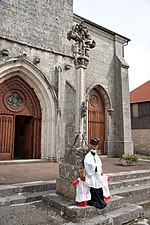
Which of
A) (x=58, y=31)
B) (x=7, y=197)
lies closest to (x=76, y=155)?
(x=7, y=197)

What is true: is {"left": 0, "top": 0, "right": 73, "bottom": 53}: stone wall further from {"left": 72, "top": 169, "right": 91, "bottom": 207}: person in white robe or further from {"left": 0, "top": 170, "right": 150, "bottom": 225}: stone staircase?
{"left": 72, "top": 169, "right": 91, "bottom": 207}: person in white robe

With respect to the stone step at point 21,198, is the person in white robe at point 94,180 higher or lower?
higher

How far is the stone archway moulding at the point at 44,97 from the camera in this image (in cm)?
923

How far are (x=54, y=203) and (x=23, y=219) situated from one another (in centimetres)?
64

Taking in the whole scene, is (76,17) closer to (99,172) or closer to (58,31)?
(58,31)

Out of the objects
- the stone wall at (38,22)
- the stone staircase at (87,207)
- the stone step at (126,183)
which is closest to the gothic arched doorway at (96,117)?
the stone wall at (38,22)

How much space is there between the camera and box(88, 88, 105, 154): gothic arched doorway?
493 inches

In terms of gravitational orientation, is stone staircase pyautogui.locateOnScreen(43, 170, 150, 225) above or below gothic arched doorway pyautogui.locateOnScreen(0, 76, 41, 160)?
below

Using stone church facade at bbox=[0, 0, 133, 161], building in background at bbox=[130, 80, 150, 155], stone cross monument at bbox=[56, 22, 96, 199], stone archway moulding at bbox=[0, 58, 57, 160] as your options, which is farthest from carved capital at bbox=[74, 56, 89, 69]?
building in background at bbox=[130, 80, 150, 155]

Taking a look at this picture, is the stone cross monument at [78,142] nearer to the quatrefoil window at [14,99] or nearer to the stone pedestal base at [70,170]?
the stone pedestal base at [70,170]

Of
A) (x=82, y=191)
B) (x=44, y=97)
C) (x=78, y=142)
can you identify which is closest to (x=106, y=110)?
(x=44, y=97)

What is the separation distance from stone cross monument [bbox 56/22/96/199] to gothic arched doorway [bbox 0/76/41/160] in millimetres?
5645

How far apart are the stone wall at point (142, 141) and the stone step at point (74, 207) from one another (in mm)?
17269

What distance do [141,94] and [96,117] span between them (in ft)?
36.5
